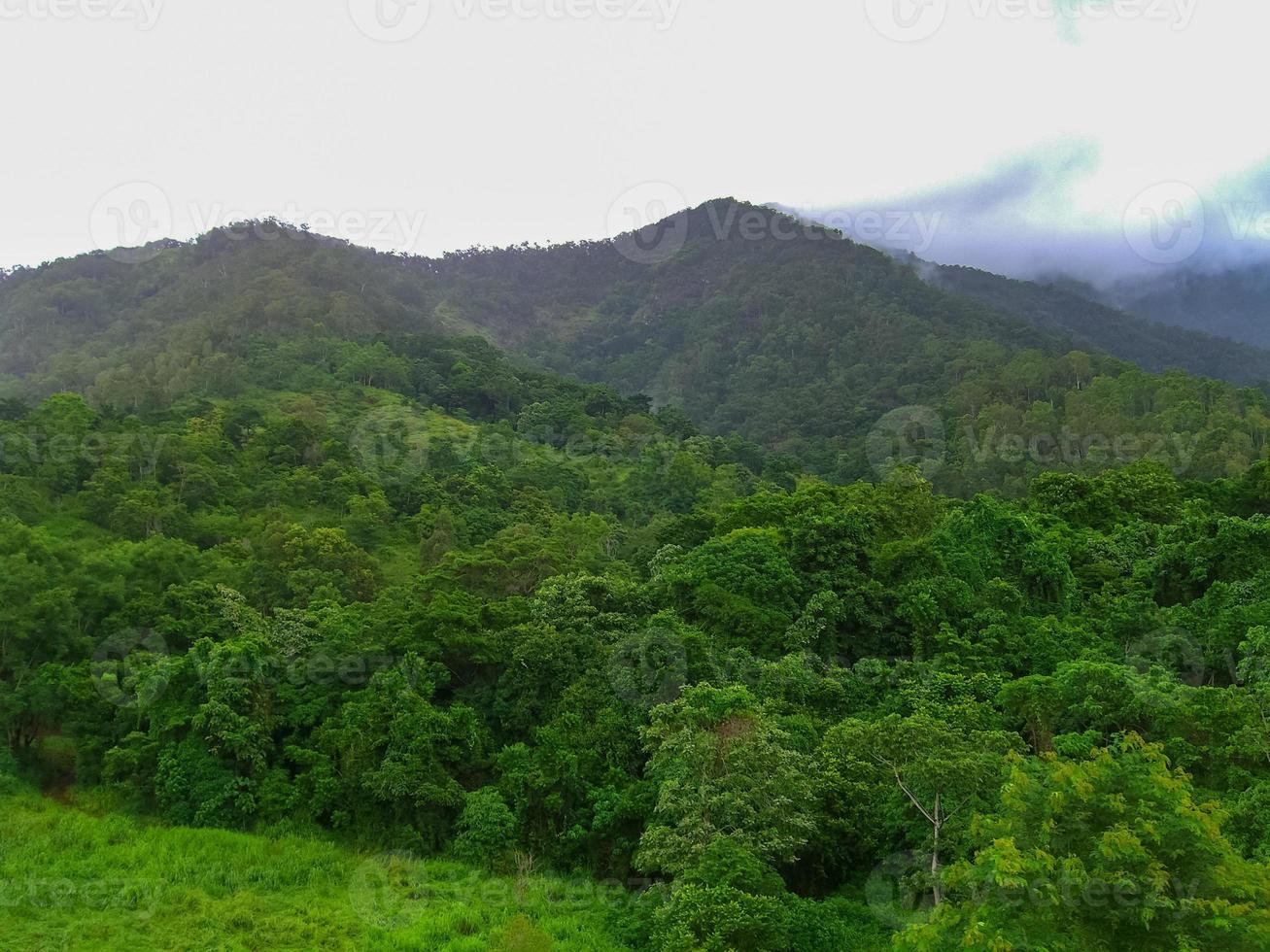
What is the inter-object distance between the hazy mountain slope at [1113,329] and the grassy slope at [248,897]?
266 ft

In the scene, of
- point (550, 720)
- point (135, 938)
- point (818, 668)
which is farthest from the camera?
point (818, 668)

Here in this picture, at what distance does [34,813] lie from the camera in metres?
15.1

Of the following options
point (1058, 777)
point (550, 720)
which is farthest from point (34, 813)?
point (1058, 777)

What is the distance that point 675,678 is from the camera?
1678cm

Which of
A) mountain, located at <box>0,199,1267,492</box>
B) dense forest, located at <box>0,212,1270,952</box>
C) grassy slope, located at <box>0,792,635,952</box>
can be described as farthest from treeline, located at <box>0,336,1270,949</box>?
mountain, located at <box>0,199,1267,492</box>

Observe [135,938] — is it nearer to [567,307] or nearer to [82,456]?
[82,456]

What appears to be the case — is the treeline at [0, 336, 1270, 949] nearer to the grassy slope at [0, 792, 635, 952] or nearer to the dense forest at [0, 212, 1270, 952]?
the dense forest at [0, 212, 1270, 952]

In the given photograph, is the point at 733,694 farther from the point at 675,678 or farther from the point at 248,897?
the point at 248,897

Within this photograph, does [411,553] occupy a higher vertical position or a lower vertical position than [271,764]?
higher

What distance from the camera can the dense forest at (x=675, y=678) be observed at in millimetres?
10453

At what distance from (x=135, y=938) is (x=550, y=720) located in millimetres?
6835

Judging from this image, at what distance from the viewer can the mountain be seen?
49.6m

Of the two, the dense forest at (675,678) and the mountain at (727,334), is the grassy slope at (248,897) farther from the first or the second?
the mountain at (727,334)

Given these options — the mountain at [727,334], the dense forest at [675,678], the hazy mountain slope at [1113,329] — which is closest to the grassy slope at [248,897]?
the dense forest at [675,678]
